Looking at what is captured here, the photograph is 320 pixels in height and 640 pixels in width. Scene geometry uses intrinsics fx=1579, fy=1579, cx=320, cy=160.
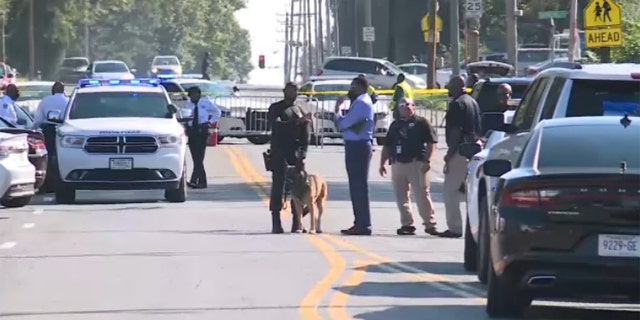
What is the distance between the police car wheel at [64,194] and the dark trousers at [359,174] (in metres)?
5.85

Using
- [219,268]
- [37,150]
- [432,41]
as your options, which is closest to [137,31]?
[432,41]

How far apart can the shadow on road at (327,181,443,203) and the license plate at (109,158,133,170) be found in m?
3.71

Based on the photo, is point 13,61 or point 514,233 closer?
point 514,233

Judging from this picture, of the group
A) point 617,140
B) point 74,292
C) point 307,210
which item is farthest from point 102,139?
point 617,140

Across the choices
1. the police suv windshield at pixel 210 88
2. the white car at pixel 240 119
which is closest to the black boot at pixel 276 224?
the white car at pixel 240 119

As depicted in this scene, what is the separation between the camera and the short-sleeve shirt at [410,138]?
63.5 feet

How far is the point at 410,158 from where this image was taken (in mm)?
19562

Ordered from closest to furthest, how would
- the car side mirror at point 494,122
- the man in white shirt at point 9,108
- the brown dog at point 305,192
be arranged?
1. the car side mirror at point 494,122
2. the brown dog at point 305,192
3. the man in white shirt at point 9,108

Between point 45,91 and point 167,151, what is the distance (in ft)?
52.2

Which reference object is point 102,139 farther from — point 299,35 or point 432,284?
point 299,35

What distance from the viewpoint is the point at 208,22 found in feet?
486

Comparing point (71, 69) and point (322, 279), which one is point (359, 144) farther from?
point (71, 69)

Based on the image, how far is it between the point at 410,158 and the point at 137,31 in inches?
4439

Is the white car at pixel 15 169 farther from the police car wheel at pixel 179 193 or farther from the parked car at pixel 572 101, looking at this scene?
the parked car at pixel 572 101
